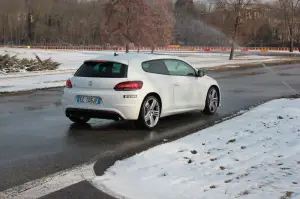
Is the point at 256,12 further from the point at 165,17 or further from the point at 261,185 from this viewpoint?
the point at 261,185

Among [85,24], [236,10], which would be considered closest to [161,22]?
[236,10]

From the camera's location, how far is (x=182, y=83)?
31.4ft

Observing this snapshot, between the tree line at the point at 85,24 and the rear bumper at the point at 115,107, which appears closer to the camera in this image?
the rear bumper at the point at 115,107

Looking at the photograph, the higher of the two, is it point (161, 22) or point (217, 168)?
point (161, 22)

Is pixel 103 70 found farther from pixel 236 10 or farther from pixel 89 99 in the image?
pixel 236 10

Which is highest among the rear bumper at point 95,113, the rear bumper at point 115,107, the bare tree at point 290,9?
the bare tree at point 290,9

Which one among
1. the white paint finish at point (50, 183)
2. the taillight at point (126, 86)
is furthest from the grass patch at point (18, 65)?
the white paint finish at point (50, 183)

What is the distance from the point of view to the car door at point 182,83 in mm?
9422

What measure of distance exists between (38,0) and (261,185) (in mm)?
113057

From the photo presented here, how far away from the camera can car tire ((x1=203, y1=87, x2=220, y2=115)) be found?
10477 mm

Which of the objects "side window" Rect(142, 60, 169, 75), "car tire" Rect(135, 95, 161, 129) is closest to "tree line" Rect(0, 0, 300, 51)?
"side window" Rect(142, 60, 169, 75)

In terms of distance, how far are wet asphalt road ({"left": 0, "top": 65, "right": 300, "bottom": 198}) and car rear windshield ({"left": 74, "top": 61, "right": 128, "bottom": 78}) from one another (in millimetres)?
1057

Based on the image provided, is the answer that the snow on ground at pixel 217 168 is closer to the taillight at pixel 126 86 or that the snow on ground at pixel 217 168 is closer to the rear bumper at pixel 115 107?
the rear bumper at pixel 115 107

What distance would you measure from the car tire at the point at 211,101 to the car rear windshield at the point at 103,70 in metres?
2.75
